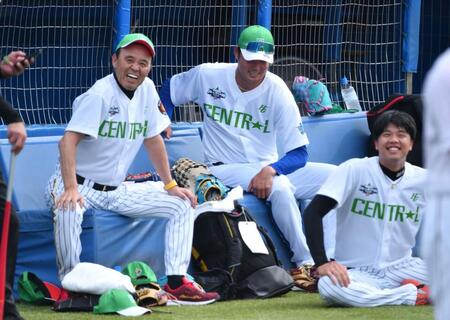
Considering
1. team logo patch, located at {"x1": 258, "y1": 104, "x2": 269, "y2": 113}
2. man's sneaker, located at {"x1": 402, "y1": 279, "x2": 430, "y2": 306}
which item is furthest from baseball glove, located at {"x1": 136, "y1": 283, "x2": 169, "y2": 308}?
team logo patch, located at {"x1": 258, "y1": 104, "x2": 269, "y2": 113}

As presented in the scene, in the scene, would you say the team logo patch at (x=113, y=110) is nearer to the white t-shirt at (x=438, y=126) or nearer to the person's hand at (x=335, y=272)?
the person's hand at (x=335, y=272)

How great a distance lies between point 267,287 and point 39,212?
132 cm

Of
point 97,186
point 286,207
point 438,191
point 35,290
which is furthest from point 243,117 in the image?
point 438,191

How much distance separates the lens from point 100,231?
658 cm

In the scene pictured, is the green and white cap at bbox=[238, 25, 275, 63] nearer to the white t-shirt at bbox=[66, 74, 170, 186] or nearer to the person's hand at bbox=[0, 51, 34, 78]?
the white t-shirt at bbox=[66, 74, 170, 186]

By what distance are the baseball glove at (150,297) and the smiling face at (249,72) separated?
1875mm

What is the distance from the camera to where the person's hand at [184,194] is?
21.6ft

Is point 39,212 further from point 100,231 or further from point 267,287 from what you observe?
point 267,287

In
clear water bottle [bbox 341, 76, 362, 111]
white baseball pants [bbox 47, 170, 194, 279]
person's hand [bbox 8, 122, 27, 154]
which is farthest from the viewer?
clear water bottle [bbox 341, 76, 362, 111]

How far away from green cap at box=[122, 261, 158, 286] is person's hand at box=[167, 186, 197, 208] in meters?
0.43

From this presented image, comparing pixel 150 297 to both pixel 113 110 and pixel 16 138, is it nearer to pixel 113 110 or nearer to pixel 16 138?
pixel 113 110

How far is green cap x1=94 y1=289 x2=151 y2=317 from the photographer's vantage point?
19.0 ft

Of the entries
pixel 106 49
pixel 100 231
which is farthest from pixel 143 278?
pixel 106 49

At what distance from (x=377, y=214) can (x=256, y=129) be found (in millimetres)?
1507
